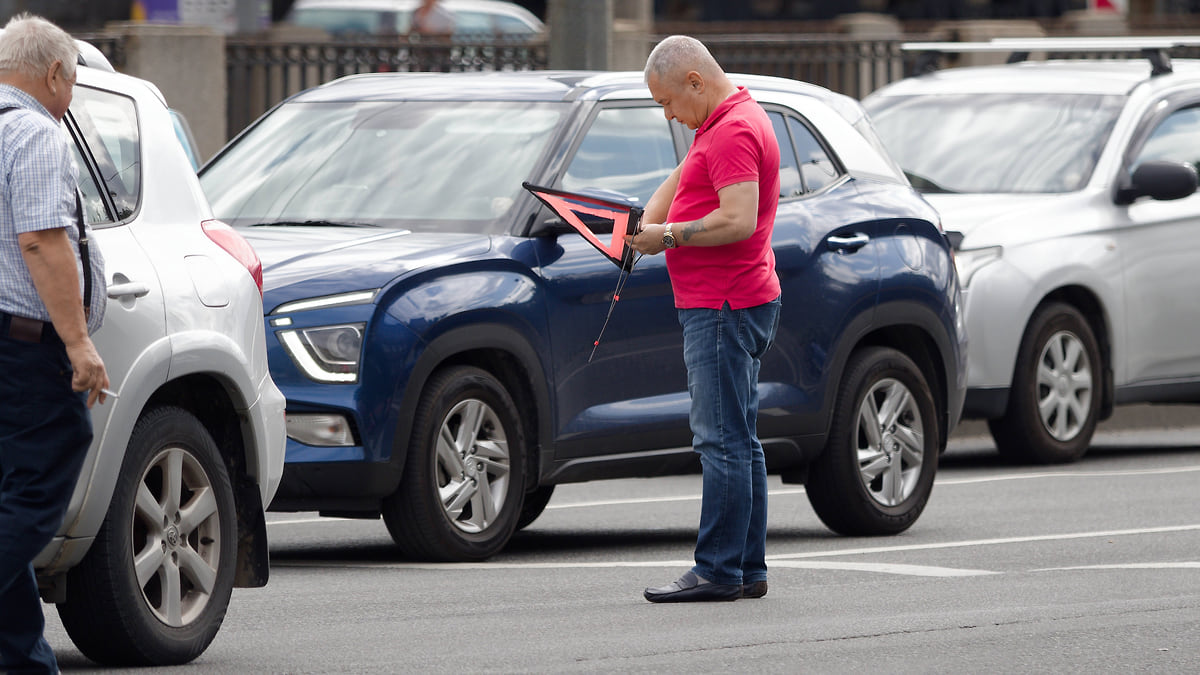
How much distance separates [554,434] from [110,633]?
3011mm

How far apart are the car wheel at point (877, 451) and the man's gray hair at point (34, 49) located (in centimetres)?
476

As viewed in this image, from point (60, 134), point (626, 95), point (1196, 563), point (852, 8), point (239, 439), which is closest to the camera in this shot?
Answer: point (60, 134)

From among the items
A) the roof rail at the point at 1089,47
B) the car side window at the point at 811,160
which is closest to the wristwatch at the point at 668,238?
the car side window at the point at 811,160

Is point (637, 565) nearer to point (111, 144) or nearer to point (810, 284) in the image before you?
point (810, 284)

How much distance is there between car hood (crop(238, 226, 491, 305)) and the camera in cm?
813

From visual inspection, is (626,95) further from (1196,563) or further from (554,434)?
(1196,563)

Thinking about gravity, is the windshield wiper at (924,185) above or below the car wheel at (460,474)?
above

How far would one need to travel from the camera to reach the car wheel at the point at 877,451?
9.54 meters

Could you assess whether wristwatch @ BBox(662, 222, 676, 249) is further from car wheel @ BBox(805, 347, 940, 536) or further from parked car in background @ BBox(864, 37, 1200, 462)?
parked car in background @ BBox(864, 37, 1200, 462)

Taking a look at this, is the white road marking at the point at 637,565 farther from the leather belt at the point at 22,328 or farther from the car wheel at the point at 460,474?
the leather belt at the point at 22,328

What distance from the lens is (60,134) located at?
5.39 meters

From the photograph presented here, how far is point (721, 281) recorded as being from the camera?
7422 millimetres

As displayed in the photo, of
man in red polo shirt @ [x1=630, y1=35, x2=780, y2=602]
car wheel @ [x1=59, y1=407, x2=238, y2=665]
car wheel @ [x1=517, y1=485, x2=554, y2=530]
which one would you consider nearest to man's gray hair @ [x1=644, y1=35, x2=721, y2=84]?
man in red polo shirt @ [x1=630, y1=35, x2=780, y2=602]

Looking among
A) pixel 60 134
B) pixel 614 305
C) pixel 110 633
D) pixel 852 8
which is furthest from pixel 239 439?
pixel 852 8
